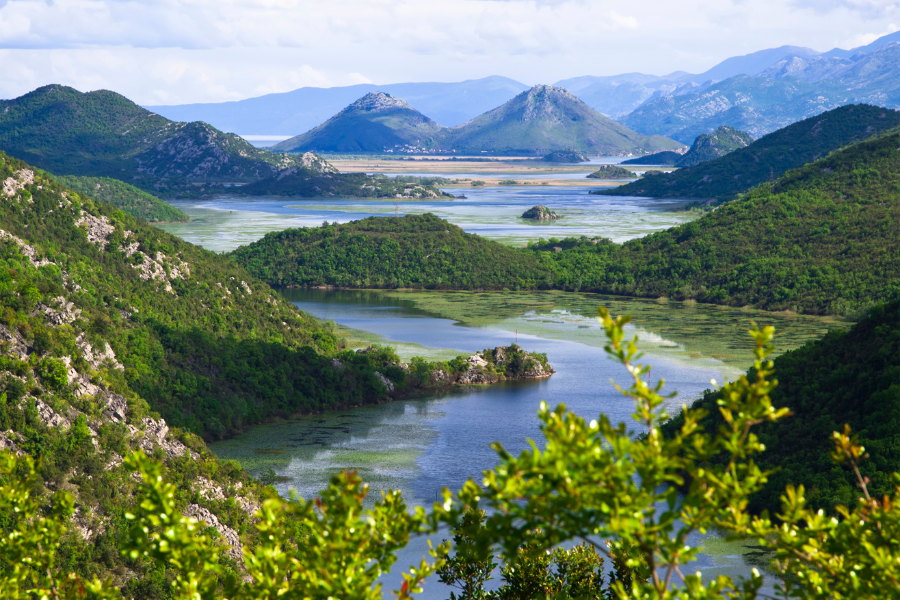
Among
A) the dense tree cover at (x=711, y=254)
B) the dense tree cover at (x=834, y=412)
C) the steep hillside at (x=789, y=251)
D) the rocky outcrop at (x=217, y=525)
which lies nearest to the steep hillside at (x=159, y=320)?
the rocky outcrop at (x=217, y=525)

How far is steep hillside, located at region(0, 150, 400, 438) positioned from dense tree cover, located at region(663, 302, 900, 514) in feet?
102

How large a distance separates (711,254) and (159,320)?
289ft

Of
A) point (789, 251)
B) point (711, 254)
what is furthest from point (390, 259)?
point (789, 251)

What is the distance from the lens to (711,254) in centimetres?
13950

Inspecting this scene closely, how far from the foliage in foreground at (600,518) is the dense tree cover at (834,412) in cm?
3484

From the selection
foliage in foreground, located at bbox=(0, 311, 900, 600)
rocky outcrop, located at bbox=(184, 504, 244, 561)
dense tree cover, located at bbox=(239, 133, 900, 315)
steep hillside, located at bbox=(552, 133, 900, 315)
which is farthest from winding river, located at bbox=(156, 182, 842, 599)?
foliage in foreground, located at bbox=(0, 311, 900, 600)

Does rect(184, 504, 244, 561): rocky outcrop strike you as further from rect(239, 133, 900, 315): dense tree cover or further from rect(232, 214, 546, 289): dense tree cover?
rect(232, 214, 546, 289): dense tree cover

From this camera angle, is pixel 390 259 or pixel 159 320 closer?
pixel 159 320

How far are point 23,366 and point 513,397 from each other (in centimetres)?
3970

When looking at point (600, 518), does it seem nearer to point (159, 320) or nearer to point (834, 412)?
point (834, 412)

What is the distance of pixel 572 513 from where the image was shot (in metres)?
12.3

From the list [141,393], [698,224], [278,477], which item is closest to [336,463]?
[278,477]

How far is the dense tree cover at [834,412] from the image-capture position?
4909 centimetres

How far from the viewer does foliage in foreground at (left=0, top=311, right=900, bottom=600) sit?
11.8m
